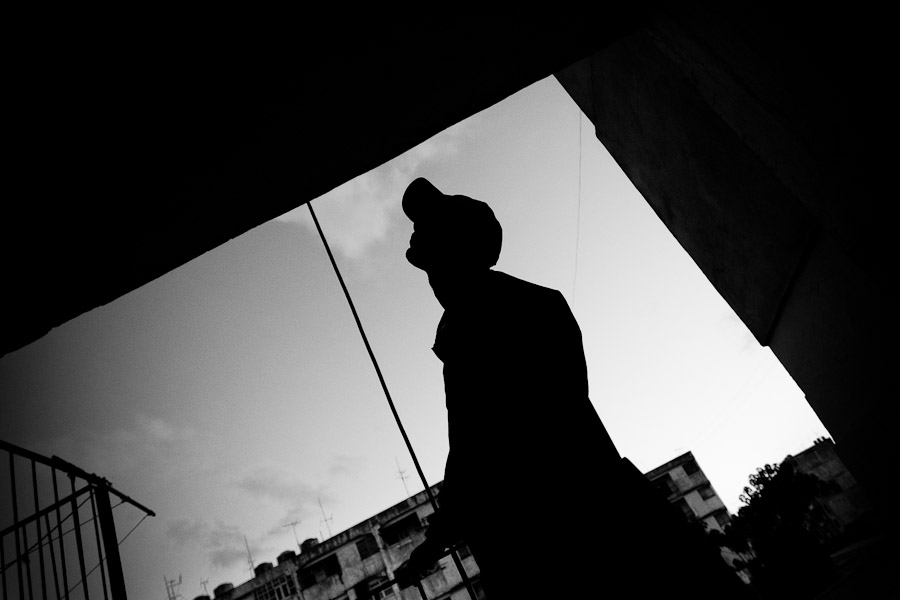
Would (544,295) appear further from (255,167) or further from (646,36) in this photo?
(646,36)

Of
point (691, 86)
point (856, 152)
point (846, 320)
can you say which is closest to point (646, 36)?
point (691, 86)

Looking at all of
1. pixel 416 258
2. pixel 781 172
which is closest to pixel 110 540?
pixel 416 258

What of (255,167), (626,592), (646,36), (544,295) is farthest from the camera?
(646,36)

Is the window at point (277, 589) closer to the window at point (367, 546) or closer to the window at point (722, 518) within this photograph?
the window at point (367, 546)

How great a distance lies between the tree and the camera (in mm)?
21922

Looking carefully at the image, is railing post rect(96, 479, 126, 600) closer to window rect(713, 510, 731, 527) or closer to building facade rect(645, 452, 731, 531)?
building facade rect(645, 452, 731, 531)

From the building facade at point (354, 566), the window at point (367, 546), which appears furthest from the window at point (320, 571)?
the window at point (367, 546)

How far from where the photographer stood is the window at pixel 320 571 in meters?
27.9

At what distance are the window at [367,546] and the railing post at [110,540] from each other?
90.4 ft

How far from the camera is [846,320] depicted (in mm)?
1902

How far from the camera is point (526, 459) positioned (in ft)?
2.81

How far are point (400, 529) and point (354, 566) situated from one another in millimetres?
3380

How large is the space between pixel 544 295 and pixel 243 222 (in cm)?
166

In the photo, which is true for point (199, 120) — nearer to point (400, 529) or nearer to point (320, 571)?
point (400, 529)
